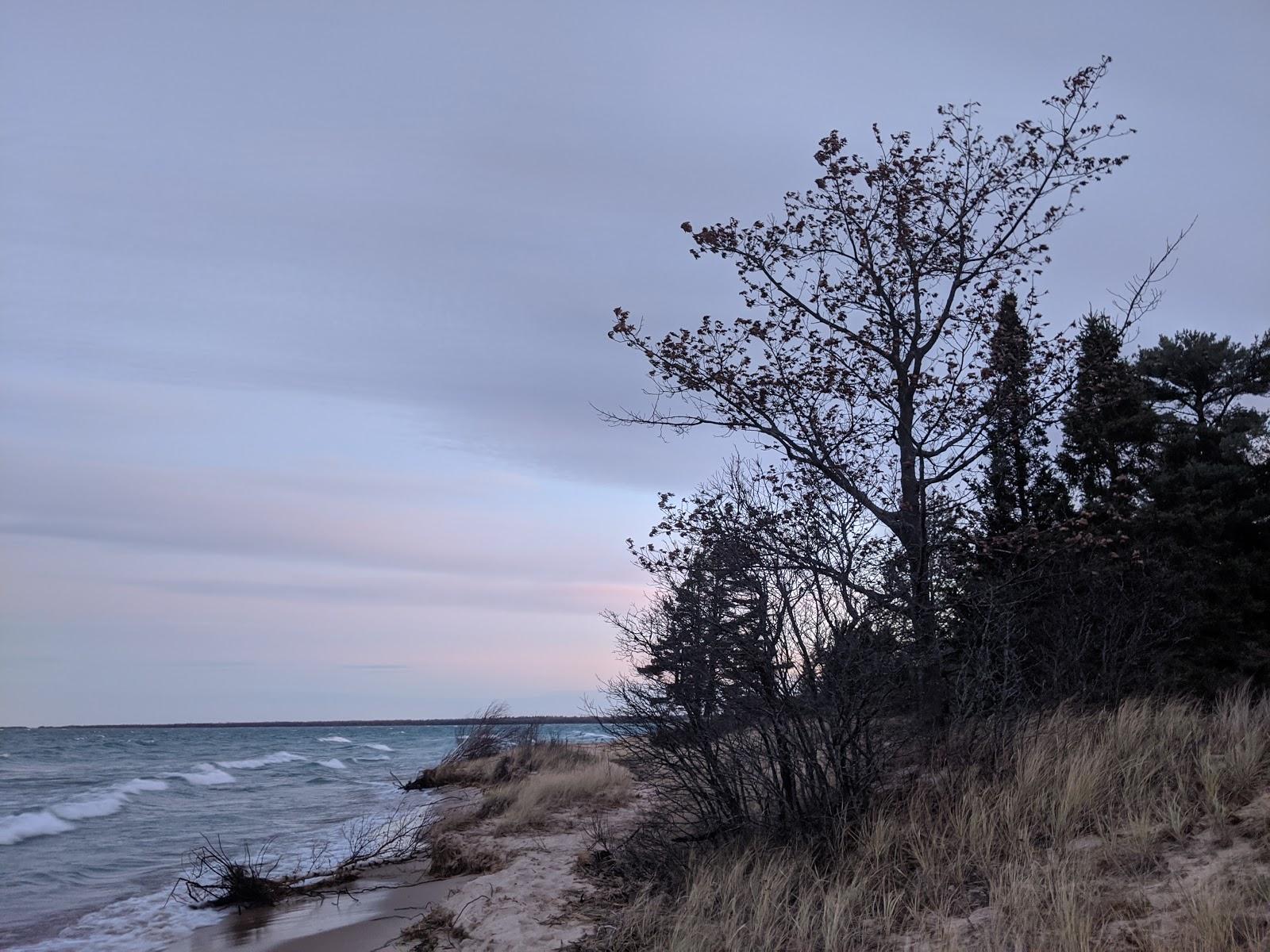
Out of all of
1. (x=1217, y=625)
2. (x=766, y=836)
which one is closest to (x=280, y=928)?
(x=766, y=836)

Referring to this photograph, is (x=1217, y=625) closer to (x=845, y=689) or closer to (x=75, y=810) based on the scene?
(x=845, y=689)

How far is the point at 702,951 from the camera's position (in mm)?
6047

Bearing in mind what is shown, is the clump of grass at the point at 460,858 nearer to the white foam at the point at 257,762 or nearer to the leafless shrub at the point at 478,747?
the leafless shrub at the point at 478,747

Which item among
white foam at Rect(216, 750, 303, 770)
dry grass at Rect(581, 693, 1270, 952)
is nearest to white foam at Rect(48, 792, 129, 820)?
white foam at Rect(216, 750, 303, 770)

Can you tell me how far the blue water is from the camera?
1054 cm

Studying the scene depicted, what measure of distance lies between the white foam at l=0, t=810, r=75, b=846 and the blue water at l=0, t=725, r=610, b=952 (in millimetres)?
43

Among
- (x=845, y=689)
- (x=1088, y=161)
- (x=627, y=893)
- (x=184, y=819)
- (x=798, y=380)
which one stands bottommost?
(x=184, y=819)

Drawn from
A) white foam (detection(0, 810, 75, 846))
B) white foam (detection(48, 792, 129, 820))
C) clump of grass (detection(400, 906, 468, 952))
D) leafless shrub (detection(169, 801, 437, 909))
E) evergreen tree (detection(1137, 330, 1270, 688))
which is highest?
evergreen tree (detection(1137, 330, 1270, 688))

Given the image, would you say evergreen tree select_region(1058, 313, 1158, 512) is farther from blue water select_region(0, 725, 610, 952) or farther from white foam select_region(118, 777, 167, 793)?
white foam select_region(118, 777, 167, 793)

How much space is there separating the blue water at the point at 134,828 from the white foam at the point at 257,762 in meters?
0.25

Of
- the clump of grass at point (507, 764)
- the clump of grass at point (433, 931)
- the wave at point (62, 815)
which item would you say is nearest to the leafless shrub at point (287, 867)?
the clump of grass at point (433, 931)

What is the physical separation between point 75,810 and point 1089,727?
23.5m

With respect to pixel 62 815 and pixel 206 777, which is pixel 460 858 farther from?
pixel 206 777

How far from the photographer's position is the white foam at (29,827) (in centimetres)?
1828
